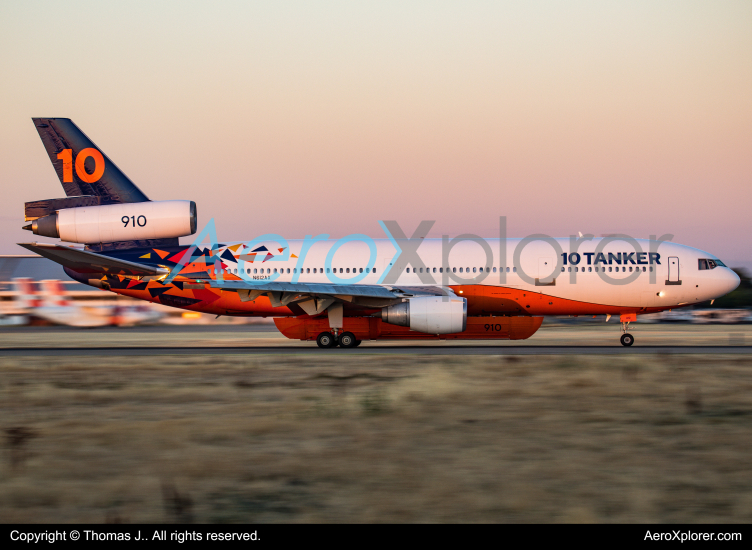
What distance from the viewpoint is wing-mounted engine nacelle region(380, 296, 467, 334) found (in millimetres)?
22891

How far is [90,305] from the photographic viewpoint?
41125 millimetres

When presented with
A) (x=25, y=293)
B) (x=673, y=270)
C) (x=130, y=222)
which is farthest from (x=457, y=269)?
(x=25, y=293)

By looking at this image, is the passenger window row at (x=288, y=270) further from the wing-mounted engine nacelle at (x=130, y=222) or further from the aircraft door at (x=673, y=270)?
the aircraft door at (x=673, y=270)

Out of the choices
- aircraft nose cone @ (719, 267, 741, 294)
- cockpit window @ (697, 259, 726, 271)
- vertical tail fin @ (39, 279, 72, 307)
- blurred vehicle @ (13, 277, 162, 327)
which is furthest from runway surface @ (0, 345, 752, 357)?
vertical tail fin @ (39, 279, 72, 307)

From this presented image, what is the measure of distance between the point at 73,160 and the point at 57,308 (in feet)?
62.9

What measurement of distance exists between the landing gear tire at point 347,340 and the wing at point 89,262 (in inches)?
277

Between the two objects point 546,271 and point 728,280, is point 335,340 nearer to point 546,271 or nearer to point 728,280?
point 546,271

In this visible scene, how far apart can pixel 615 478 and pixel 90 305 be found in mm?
38817

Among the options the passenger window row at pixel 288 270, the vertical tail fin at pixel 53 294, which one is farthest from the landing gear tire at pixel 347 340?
the vertical tail fin at pixel 53 294

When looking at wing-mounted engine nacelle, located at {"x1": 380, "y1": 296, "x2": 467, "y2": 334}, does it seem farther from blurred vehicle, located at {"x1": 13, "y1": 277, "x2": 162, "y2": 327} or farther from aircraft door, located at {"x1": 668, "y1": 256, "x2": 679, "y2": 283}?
blurred vehicle, located at {"x1": 13, "y1": 277, "x2": 162, "y2": 327}
